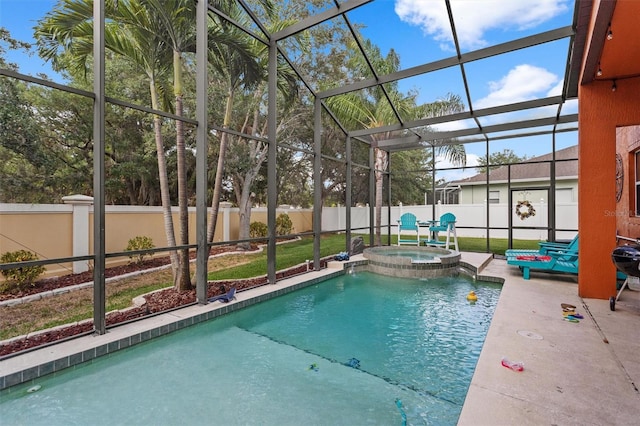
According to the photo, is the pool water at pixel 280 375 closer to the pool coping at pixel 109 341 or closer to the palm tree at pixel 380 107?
the pool coping at pixel 109 341

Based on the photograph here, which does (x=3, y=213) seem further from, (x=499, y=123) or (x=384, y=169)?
(x=499, y=123)

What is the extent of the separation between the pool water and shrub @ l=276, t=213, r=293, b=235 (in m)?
7.88

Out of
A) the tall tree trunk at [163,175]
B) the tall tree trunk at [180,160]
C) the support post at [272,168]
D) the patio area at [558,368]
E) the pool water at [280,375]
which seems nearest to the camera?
the patio area at [558,368]

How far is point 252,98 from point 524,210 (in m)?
10.5

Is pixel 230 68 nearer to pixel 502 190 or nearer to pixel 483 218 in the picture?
pixel 483 218

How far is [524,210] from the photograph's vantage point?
11172mm

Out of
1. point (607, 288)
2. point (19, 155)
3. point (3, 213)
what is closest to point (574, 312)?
point (607, 288)

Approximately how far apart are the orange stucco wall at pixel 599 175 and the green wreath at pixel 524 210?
7179 millimetres

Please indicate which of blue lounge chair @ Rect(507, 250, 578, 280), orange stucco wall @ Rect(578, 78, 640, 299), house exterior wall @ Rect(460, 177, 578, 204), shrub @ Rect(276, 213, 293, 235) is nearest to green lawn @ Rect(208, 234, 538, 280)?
shrub @ Rect(276, 213, 293, 235)

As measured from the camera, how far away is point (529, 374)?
94.3 inches

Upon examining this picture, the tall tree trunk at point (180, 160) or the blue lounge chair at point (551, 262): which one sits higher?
the tall tree trunk at point (180, 160)

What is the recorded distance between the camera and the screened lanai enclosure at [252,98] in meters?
4.32

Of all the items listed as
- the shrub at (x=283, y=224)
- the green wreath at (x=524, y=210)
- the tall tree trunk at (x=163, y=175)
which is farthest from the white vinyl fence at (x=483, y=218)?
the tall tree trunk at (x=163, y=175)

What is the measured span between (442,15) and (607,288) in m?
4.89
